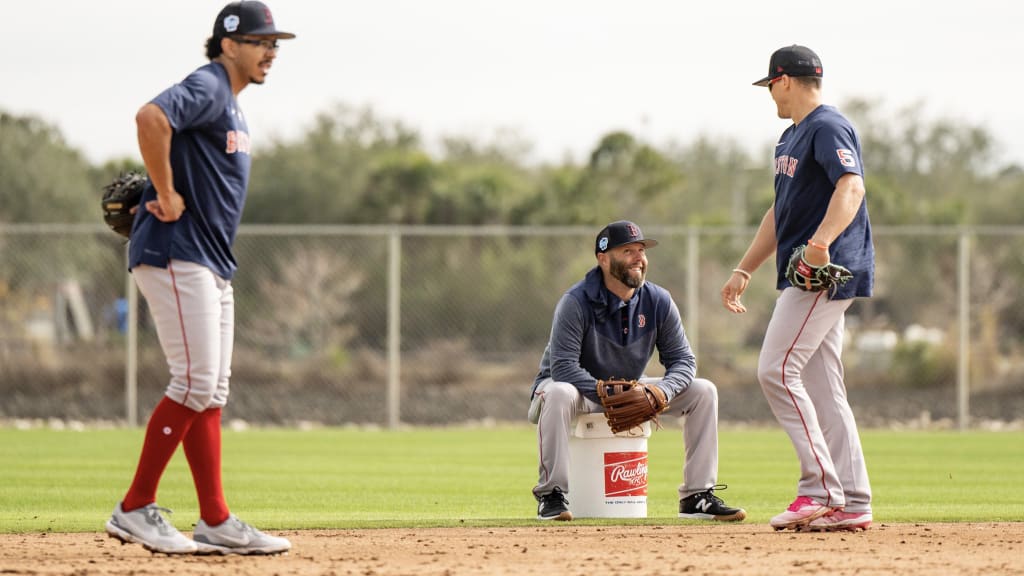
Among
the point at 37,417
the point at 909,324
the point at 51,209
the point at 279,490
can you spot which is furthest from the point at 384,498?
the point at 51,209

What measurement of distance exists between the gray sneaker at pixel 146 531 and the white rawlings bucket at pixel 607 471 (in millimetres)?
2493

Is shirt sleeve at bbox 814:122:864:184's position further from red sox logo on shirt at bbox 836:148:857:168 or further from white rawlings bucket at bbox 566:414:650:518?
white rawlings bucket at bbox 566:414:650:518

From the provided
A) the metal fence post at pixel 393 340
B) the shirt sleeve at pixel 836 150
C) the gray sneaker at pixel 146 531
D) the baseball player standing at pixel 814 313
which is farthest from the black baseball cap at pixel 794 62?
the metal fence post at pixel 393 340

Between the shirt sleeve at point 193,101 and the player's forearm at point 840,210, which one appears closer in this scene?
the shirt sleeve at point 193,101

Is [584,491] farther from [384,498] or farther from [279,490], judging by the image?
[279,490]

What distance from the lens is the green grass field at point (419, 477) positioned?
793 centimetres

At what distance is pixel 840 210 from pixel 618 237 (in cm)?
152

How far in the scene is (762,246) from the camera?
23.8 feet

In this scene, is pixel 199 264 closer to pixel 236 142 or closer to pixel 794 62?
pixel 236 142

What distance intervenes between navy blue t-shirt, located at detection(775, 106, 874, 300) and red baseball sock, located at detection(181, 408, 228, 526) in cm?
271

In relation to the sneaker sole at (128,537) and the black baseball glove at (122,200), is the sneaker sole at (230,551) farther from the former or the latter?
the black baseball glove at (122,200)

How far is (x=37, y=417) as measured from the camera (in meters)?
17.3

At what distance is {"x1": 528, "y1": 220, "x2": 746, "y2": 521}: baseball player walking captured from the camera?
750 centimetres

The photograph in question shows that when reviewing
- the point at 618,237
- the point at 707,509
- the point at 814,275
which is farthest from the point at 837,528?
the point at 618,237
